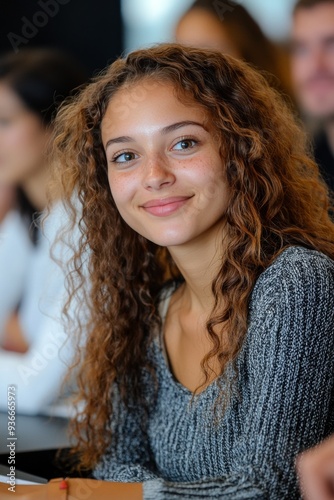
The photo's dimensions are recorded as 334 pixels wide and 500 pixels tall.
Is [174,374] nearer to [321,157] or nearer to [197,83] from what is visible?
[197,83]

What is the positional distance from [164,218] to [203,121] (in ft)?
0.61

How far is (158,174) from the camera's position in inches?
52.0

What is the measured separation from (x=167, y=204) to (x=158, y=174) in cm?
6

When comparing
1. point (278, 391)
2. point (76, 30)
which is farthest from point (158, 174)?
point (76, 30)

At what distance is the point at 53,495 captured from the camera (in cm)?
126

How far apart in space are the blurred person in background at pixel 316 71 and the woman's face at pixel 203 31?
180 millimetres

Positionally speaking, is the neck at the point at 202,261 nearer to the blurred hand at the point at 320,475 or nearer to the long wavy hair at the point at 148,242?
the long wavy hair at the point at 148,242

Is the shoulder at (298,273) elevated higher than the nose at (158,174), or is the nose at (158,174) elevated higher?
the nose at (158,174)

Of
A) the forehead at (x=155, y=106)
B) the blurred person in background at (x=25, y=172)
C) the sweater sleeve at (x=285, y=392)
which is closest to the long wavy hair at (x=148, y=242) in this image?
the forehead at (x=155, y=106)

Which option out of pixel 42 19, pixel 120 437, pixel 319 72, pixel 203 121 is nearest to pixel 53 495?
pixel 120 437

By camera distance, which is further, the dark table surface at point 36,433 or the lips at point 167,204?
the dark table surface at point 36,433

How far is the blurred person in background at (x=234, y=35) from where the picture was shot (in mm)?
2209

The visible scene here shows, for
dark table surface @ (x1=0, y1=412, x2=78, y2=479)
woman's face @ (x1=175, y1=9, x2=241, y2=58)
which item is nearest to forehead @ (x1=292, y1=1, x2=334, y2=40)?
woman's face @ (x1=175, y1=9, x2=241, y2=58)

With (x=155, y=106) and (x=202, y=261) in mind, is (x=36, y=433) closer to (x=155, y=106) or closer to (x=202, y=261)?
(x=202, y=261)
